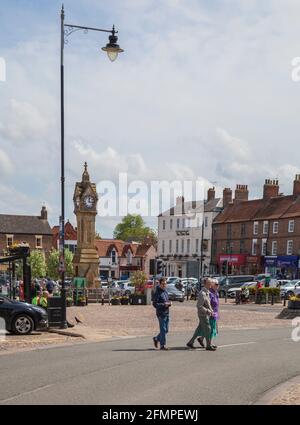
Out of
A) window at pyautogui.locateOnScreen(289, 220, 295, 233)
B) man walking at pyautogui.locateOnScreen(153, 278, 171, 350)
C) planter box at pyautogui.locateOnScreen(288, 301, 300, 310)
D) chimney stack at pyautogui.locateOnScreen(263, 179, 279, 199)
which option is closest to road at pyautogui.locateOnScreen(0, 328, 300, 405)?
man walking at pyautogui.locateOnScreen(153, 278, 171, 350)

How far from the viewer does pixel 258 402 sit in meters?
9.95

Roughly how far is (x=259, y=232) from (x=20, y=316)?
2376 inches

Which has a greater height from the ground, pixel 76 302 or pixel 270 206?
pixel 270 206

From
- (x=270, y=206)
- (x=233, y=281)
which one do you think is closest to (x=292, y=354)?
(x=233, y=281)

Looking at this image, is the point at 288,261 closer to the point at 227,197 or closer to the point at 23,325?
the point at 227,197

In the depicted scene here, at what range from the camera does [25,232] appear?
98.4 m

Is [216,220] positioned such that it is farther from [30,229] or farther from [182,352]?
[182,352]

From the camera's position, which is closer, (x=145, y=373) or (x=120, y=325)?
(x=145, y=373)

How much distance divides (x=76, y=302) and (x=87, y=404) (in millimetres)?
29030

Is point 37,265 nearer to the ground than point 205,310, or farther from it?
nearer to the ground

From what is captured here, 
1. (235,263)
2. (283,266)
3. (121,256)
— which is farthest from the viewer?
(121,256)

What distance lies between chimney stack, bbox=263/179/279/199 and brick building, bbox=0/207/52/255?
33.7 m

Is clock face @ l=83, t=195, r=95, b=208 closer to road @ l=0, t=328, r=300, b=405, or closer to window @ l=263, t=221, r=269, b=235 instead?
road @ l=0, t=328, r=300, b=405

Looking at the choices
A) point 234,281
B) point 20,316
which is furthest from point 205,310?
point 234,281
